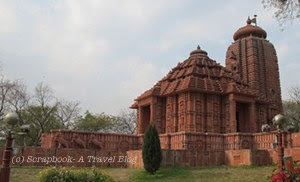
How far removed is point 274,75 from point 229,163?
64.7ft

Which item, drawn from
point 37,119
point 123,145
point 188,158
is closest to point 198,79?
point 123,145

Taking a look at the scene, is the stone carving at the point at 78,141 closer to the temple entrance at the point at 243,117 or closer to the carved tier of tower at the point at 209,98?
the carved tier of tower at the point at 209,98

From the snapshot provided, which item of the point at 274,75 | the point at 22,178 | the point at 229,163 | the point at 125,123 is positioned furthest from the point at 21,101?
the point at 274,75

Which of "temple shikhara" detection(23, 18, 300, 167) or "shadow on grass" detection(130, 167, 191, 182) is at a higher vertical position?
"temple shikhara" detection(23, 18, 300, 167)

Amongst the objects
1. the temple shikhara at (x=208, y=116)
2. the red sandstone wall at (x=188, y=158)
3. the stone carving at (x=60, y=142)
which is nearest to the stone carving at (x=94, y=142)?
the temple shikhara at (x=208, y=116)

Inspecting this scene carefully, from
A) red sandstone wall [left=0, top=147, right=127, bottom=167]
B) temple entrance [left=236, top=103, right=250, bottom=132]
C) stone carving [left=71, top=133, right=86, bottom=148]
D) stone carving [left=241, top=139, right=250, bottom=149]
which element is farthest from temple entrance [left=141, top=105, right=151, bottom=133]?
stone carving [left=241, top=139, right=250, bottom=149]

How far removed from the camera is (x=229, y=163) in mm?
19469

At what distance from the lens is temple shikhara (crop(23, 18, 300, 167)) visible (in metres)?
19.2

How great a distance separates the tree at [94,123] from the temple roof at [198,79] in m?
19.0

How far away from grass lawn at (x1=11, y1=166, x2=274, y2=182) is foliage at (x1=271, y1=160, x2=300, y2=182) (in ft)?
17.8

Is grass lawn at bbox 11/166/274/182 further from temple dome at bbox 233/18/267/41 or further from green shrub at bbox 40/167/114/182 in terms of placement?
temple dome at bbox 233/18/267/41

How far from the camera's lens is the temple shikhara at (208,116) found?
19.2 metres

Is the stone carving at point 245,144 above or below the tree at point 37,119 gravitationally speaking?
below

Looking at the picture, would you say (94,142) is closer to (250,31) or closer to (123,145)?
(123,145)
